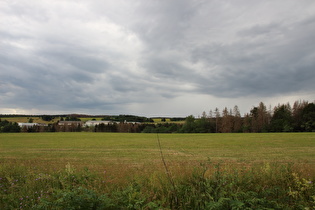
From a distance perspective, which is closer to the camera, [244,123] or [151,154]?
[151,154]

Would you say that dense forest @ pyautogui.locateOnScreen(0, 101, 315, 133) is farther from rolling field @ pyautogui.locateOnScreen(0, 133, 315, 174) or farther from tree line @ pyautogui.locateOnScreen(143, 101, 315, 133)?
rolling field @ pyautogui.locateOnScreen(0, 133, 315, 174)

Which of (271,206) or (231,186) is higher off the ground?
(231,186)

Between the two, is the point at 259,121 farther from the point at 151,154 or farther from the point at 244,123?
the point at 151,154

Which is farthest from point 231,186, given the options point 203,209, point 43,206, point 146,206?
point 43,206

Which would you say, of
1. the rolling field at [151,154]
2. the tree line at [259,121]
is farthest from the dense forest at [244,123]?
the rolling field at [151,154]

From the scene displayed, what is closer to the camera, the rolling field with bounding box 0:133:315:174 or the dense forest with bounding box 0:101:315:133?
the rolling field with bounding box 0:133:315:174

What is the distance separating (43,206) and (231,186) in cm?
453

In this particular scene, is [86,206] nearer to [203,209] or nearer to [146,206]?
[146,206]

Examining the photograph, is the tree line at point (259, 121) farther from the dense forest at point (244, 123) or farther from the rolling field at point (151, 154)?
the rolling field at point (151, 154)

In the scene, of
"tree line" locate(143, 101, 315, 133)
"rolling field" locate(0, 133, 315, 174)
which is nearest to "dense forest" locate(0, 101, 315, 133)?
"tree line" locate(143, 101, 315, 133)

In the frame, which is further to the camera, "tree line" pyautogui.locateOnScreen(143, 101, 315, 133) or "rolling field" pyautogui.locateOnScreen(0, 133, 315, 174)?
"tree line" pyautogui.locateOnScreen(143, 101, 315, 133)

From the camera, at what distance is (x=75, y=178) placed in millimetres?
6941

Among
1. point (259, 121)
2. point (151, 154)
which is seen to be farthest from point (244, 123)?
point (151, 154)

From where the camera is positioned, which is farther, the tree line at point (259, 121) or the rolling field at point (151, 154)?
the tree line at point (259, 121)
